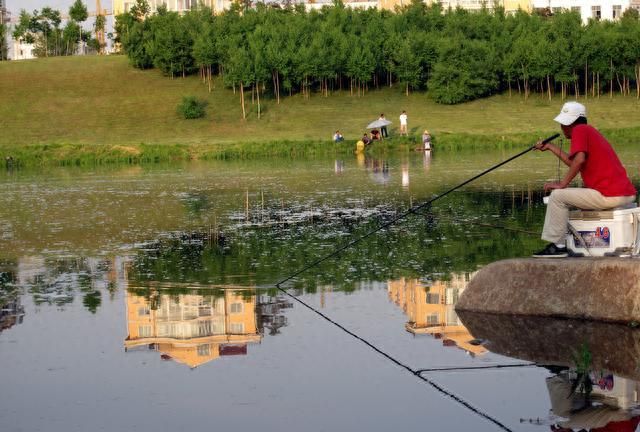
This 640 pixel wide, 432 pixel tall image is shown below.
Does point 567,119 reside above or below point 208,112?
above

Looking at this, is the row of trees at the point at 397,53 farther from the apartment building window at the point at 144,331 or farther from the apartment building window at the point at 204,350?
the apartment building window at the point at 204,350

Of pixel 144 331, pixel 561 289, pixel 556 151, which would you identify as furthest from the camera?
pixel 556 151

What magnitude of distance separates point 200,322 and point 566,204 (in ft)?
11.8

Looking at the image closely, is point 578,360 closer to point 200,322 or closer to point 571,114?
point 571,114

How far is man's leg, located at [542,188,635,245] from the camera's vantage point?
10703mm

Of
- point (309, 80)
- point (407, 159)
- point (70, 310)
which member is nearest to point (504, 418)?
point (70, 310)

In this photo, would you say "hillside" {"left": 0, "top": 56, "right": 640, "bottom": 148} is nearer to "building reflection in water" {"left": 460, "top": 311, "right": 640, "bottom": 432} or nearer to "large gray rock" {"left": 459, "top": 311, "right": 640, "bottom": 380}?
"large gray rock" {"left": 459, "top": 311, "right": 640, "bottom": 380}

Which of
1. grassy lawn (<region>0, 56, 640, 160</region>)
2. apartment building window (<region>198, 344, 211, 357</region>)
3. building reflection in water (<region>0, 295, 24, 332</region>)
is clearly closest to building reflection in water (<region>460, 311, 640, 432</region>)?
apartment building window (<region>198, 344, 211, 357</region>)

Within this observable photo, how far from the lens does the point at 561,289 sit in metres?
10.3

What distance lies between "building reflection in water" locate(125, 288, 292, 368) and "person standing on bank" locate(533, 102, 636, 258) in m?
2.72

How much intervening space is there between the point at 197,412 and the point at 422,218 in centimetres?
1297

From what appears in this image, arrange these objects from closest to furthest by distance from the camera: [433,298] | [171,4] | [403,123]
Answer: [433,298], [403,123], [171,4]

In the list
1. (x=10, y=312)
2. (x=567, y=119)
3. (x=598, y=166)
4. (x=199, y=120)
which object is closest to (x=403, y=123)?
(x=199, y=120)

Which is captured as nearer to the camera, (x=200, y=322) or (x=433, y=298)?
(x=200, y=322)
